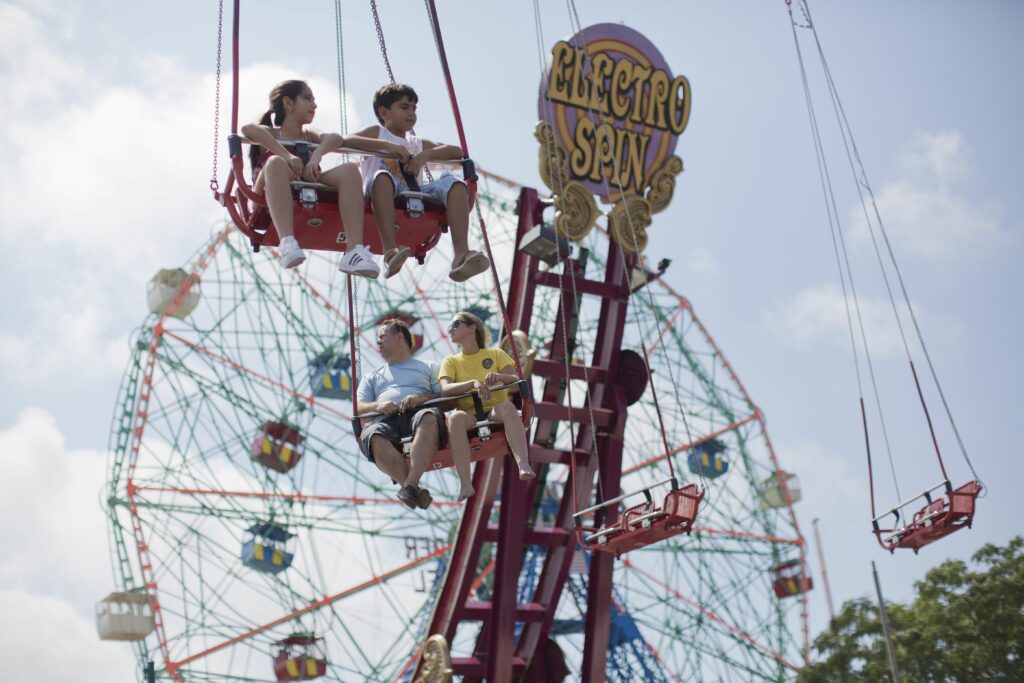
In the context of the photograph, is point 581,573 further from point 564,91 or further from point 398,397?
point 398,397

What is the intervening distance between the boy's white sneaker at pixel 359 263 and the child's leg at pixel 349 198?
0.09 metres

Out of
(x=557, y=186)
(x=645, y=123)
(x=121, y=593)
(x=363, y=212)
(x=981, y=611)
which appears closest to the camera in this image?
(x=363, y=212)

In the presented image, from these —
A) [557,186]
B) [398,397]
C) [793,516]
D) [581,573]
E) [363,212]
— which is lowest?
[398,397]

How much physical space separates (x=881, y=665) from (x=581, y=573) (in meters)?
11.7

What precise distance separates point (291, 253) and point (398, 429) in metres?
1.24

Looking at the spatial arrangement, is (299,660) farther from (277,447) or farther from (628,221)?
(628,221)

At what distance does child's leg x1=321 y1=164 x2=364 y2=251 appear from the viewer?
764 centimetres

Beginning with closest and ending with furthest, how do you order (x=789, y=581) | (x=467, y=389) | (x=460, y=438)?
(x=460, y=438)
(x=467, y=389)
(x=789, y=581)

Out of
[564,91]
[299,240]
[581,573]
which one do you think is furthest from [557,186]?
[581,573]

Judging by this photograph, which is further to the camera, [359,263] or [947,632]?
[947,632]

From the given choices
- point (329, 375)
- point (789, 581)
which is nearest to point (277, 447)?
point (329, 375)

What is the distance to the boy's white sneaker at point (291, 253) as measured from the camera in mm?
7281

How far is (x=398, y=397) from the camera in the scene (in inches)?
311

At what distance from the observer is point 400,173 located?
26.6 feet
